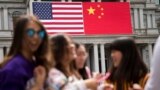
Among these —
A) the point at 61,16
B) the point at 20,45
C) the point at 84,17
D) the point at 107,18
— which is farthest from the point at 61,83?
the point at 107,18

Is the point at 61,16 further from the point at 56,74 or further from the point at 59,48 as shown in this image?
the point at 56,74

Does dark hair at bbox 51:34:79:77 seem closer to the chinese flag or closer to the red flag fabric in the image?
the red flag fabric

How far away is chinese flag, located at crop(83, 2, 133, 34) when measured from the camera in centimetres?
3953

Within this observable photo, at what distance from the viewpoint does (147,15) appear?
48625 mm

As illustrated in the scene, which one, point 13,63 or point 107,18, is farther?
point 107,18

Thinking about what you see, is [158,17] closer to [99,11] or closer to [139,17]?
[139,17]

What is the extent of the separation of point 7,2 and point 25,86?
4195 cm

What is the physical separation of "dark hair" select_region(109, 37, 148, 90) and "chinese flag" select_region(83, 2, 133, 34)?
110 feet

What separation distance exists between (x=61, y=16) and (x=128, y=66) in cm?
3253

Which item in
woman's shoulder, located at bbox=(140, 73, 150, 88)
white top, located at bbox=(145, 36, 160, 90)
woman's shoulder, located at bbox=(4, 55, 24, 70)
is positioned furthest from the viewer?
woman's shoulder, located at bbox=(140, 73, 150, 88)

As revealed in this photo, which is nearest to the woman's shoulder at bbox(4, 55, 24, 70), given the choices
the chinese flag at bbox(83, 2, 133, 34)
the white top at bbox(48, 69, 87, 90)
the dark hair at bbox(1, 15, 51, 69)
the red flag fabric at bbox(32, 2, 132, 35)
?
the dark hair at bbox(1, 15, 51, 69)

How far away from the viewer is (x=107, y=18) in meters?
39.9

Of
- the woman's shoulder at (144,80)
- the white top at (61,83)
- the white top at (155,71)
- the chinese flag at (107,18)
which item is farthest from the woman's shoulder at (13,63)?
the chinese flag at (107,18)

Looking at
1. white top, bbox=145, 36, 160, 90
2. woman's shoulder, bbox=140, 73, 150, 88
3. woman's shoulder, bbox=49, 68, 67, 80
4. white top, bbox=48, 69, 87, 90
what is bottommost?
woman's shoulder, bbox=140, 73, 150, 88
